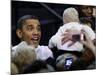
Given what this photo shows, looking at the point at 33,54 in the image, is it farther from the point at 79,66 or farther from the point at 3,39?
the point at 79,66

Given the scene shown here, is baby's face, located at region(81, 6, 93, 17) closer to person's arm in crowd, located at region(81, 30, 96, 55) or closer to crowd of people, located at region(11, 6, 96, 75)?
crowd of people, located at region(11, 6, 96, 75)

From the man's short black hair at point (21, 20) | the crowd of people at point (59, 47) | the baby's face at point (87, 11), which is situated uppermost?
the baby's face at point (87, 11)

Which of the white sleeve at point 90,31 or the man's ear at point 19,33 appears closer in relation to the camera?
the man's ear at point 19,33

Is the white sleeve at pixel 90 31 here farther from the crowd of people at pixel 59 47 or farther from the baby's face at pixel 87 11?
the baby's face at pixel 87 11

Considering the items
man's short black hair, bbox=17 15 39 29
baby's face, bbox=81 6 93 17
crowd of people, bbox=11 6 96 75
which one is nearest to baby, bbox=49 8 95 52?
crowd of people, bbox=11 6 96 75

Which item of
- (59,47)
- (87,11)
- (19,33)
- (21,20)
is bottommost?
(59,47)

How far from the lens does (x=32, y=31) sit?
2.23 m

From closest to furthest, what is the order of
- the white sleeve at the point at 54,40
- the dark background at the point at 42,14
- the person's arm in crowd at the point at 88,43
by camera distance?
the dark background at the point at 42,14, the white sleeve at the point at 54,40, the person's arm in crowd at the point at 88,43

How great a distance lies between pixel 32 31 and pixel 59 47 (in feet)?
1.18

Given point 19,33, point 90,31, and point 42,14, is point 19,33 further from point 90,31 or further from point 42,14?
point 90,31

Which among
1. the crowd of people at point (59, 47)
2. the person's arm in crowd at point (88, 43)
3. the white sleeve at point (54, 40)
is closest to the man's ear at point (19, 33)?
the crowd of people at point (59, 47)

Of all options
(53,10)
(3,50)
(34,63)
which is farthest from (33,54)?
(53,10)

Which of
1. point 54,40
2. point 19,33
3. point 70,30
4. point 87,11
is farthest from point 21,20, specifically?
point 87,11

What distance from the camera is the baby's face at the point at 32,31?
221cm
